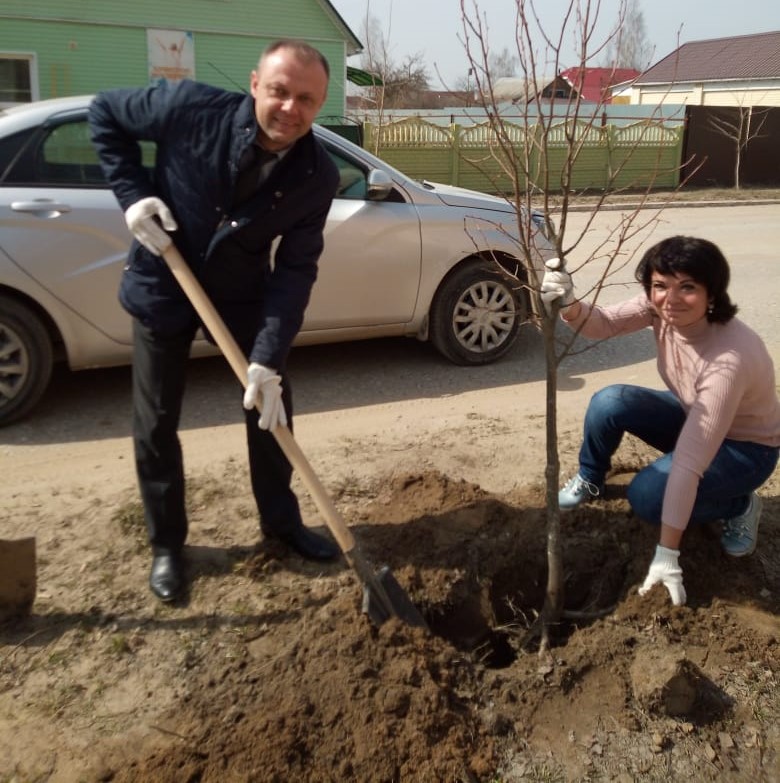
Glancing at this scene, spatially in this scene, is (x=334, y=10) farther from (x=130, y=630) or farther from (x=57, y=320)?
(x=130, y=630)

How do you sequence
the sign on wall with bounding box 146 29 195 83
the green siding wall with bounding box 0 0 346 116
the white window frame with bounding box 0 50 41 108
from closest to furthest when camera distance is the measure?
1. the white window frame with bounding box 0 50 41 108
2. the green siding wall with bounding box 0 0 346 116
3. the sign on wall with bounding box 146 29 195 83

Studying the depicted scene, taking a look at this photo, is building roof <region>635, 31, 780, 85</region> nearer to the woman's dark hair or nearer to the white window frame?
the white window frame

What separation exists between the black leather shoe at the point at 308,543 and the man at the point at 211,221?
449mm

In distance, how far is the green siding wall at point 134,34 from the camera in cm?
1733

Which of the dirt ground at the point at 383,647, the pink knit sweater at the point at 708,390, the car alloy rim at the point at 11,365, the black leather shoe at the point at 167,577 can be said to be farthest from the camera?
the car alloy rim at the point at 11,365

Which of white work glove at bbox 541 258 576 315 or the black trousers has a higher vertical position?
white work glove at bbox 541 258 576 315

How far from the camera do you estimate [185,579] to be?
10.6 feet

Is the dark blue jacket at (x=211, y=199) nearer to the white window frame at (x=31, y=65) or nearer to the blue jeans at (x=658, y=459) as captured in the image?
the blue jeans at (x=658, y=459)

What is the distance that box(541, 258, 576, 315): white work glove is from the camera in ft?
9.54

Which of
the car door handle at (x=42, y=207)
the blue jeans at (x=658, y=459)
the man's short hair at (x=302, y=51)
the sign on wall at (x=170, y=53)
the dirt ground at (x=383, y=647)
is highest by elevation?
the sign on wall at (x=170, y=53)

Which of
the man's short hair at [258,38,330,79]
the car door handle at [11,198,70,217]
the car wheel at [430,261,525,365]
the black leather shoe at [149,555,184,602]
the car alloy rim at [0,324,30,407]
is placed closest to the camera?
the man's short hair at [258,38,330,79]

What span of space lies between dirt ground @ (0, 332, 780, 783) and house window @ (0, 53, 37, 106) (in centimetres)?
1594

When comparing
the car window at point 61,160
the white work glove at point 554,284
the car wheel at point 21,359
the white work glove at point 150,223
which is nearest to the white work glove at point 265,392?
the white work glove at point 150,223

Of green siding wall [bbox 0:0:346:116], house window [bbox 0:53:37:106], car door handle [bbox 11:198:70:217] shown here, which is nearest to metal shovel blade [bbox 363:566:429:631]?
car door handle [bbox 11:198:70:217]
